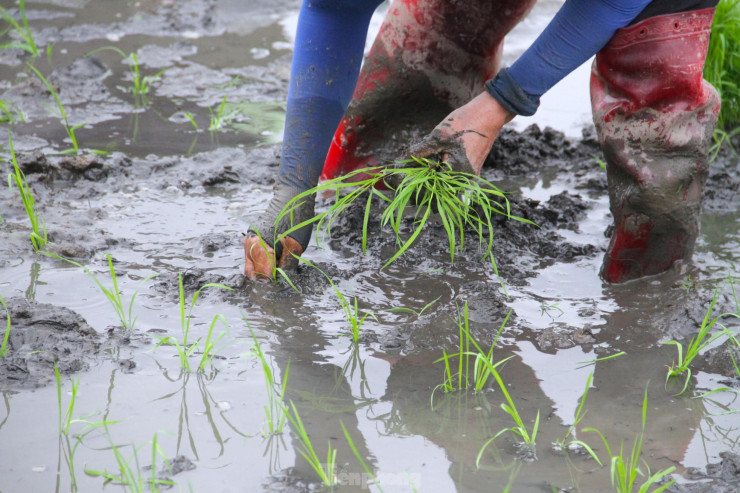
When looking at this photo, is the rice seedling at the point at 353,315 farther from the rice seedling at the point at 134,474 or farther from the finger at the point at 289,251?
the rice seedling at the point at 134,474

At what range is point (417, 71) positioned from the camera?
3.26 metres

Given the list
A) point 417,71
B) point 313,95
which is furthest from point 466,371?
point 417,71

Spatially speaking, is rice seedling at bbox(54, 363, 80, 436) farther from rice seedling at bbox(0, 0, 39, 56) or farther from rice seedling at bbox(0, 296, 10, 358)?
rice seedling at bbox(0, 0, 39, 56)

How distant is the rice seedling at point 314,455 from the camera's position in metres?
1.78

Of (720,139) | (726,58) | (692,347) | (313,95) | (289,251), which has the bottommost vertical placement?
(692,347)

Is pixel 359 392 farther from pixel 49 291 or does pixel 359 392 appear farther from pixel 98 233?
pixel 98 233

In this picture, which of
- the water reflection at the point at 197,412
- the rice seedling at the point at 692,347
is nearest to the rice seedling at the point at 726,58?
the rice seedling at the point at 692,347

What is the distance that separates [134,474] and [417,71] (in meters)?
2.13

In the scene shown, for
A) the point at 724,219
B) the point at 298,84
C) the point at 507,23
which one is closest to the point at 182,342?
the point at 298,84

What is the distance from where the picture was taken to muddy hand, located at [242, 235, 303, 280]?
262 cm

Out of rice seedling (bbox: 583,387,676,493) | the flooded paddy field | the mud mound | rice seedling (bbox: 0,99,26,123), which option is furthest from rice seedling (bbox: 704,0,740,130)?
rice seedling (bbox: 0,99,26,123)

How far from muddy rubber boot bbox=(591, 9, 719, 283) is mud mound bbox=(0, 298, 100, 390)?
186cm

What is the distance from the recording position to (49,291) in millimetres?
2547

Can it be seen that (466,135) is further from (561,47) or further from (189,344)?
(189,344)
